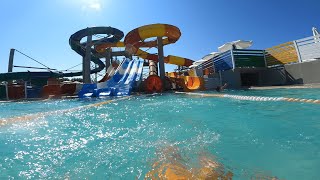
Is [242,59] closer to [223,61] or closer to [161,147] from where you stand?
[223,61]

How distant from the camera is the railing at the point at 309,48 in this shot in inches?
417

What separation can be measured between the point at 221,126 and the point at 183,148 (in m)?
1.27

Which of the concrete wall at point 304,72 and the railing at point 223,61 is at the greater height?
the railing at point 223,61

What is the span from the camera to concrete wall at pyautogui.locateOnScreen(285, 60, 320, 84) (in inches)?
412

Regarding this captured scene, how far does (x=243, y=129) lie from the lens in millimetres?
3408

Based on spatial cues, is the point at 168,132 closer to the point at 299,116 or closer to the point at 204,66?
the point at 299,116

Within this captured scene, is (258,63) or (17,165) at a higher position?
(258,63)

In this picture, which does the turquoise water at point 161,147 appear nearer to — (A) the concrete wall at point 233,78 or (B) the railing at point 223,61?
(A) the concrete wall at point 233,78

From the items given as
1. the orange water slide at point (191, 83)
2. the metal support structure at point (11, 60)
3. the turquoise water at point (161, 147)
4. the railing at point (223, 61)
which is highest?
the metal support structure at point (11, 60)

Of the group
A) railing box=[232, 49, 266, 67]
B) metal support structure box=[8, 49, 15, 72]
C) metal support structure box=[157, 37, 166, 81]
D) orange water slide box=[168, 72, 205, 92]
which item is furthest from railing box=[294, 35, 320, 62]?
metal support structure box=[8, 49, 15, 72]

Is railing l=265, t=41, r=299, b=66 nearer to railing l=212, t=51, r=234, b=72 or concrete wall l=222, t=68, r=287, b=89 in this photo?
concrete wall l=222, t=68, r=287, b=89

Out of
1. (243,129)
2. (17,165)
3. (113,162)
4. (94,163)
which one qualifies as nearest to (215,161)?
(113,162)

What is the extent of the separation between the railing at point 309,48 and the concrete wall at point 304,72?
1.12 feet

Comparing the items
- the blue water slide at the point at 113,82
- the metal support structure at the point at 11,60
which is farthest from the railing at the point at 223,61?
the metal support structure at the point at 11,60
